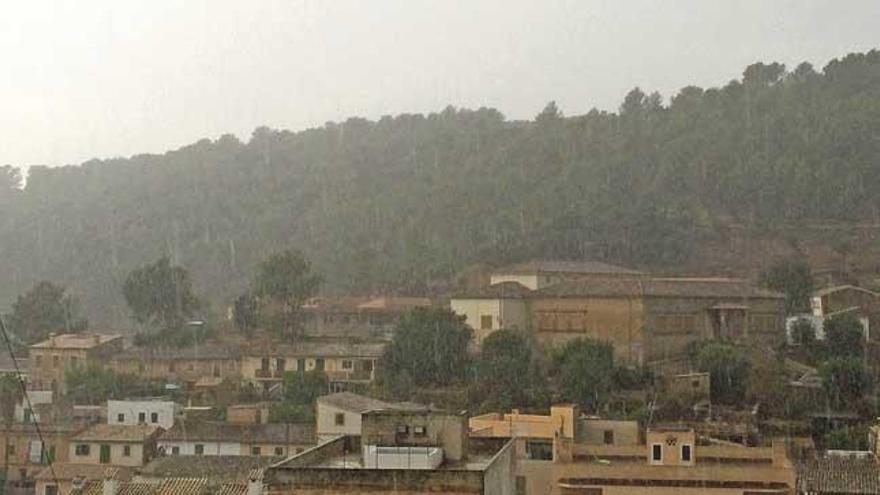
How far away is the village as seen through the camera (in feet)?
47.9

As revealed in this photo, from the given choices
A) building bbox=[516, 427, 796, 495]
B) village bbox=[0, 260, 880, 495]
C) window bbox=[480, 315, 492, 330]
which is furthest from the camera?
window bbox=[480, 315, 492, 330]

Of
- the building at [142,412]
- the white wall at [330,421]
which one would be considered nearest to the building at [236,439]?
the white wall at [330,421]

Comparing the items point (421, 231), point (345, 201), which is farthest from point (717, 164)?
point (345, 201)

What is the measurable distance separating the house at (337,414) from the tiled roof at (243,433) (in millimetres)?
395

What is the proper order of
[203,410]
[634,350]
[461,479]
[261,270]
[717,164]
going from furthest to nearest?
[717,164]
[261,270]
[634,350]
[203,410]
[461,479]

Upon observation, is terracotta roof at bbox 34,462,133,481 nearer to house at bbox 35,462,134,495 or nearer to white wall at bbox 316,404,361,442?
house at bbox 35,462,134,495

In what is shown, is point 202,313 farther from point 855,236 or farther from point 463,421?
point 463,421

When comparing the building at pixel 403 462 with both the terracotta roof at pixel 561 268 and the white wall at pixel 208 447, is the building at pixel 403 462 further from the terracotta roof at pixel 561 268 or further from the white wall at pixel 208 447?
the terracotta roof at pixel 561 268

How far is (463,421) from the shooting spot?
381 inches

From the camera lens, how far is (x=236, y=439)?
2161 cm

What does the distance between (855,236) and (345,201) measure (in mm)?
22135

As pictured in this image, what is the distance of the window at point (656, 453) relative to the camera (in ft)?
51.4

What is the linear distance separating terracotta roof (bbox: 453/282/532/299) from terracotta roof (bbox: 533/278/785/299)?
14.4 inches

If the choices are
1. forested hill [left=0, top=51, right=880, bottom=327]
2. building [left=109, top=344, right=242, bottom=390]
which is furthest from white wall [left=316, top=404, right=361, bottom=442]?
forested hill [left=0, top=51, right=880, bottom=327]
